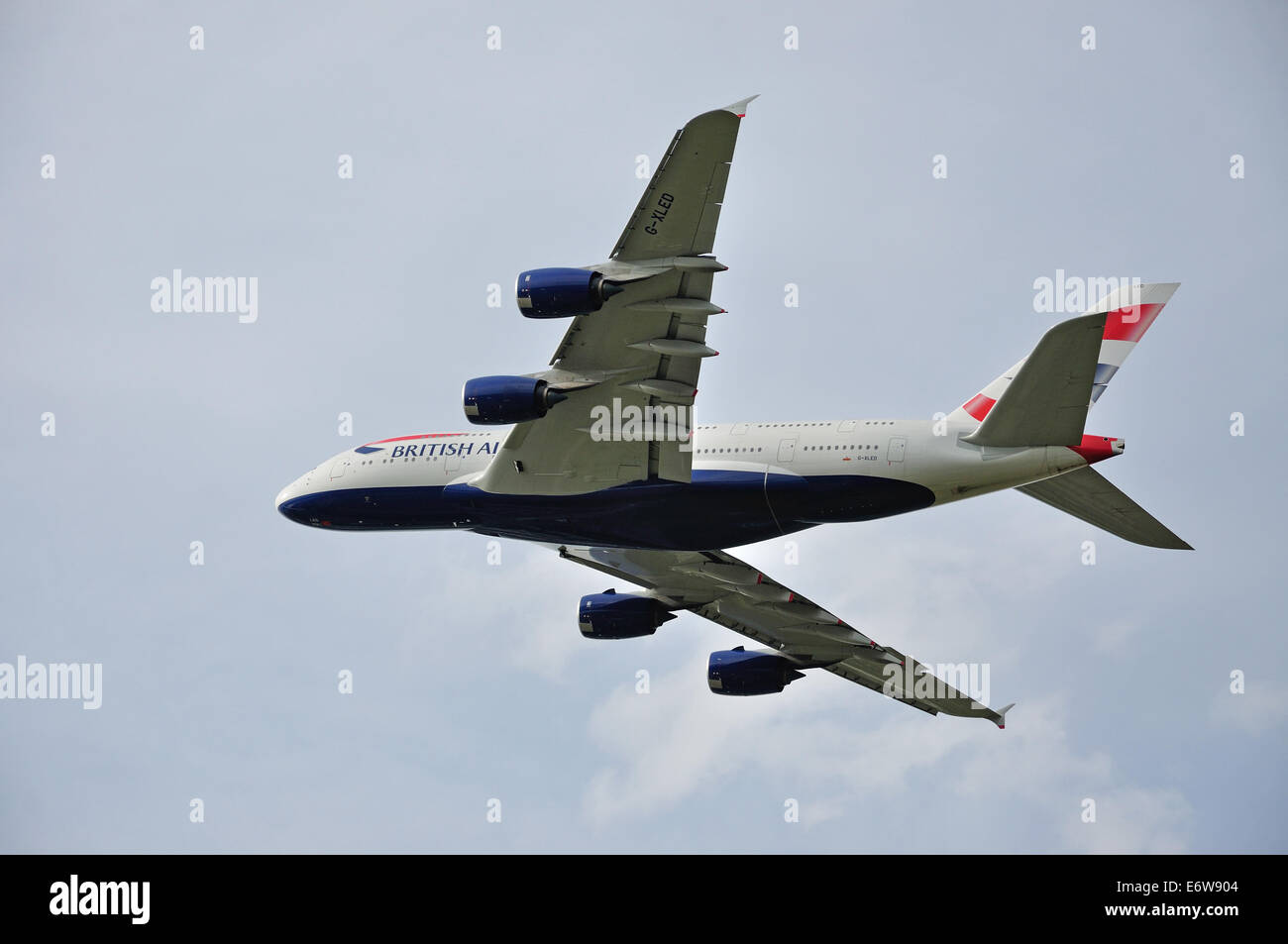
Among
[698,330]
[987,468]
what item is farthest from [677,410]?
[987,468]

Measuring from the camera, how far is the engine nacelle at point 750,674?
4584 centimetres

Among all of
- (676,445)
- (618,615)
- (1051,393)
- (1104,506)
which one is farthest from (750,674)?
(1051,393)

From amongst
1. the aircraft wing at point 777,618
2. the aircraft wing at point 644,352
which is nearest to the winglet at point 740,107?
the aircraft wing at point 644,352

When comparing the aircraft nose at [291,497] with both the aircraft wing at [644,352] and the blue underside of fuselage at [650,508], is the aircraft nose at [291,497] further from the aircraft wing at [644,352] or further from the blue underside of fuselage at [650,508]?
the aircraft wing at [644,352]

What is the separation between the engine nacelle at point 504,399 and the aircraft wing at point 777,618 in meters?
9.54

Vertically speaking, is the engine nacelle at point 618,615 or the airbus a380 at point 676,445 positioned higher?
the airbus a380 at point 676,445

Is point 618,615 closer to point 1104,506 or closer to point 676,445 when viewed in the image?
point 676,445

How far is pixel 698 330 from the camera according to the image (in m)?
32.9

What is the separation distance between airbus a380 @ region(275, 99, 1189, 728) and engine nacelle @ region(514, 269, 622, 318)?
0.04 metres

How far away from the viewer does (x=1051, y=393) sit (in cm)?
3170

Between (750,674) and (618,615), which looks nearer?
(618,615)

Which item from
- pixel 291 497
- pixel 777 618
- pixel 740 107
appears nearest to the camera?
pixel 740 107

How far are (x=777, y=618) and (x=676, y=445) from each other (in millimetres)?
11589

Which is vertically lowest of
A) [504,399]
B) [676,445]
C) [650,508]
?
[650,508]
